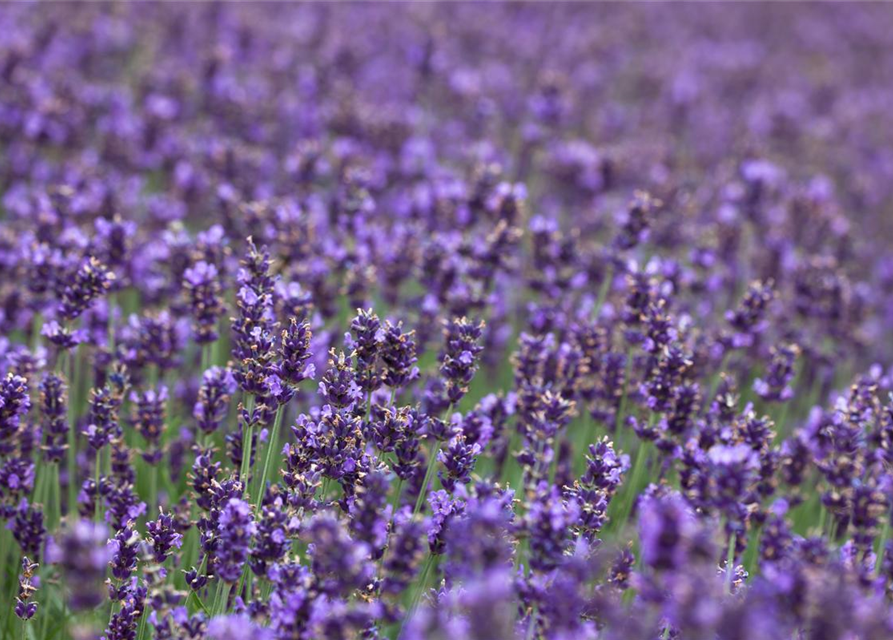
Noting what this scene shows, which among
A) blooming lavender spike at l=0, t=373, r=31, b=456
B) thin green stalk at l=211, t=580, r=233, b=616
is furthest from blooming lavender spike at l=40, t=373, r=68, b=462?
thin green stalk at l=211, t=580, r=233, b=616

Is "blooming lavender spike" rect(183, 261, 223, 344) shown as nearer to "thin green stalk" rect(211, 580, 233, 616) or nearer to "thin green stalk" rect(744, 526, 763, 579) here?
"thin green stalk" rect(211, 580, 233, 616)

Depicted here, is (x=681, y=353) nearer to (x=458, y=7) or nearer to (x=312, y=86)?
(x=312, y=86)

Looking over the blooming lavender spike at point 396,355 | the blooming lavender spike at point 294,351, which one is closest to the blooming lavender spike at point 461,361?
the blooming lavender spike at point 396,355

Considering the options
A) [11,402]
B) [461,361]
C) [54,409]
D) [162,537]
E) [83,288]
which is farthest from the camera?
[83,288]

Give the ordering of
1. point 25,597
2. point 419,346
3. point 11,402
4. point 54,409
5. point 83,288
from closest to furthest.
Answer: point 25,597, point 11,402, point 54,409, point 83,288, point 419,346

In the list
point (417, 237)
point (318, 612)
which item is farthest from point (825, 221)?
point (318, 612)

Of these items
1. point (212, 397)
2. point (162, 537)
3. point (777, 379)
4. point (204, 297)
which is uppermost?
point (204, 297)

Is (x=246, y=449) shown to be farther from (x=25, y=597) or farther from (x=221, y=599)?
(x=25, y=597)

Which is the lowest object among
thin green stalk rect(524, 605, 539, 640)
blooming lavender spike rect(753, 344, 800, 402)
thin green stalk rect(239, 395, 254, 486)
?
thin green stalk rect(524, 605, 539, 640)

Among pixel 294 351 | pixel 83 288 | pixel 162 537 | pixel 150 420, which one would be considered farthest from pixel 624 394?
pixel 83 288

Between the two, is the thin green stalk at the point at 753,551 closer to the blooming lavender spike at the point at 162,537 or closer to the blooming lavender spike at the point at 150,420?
the blooming lavender spike at the point at 162,537
